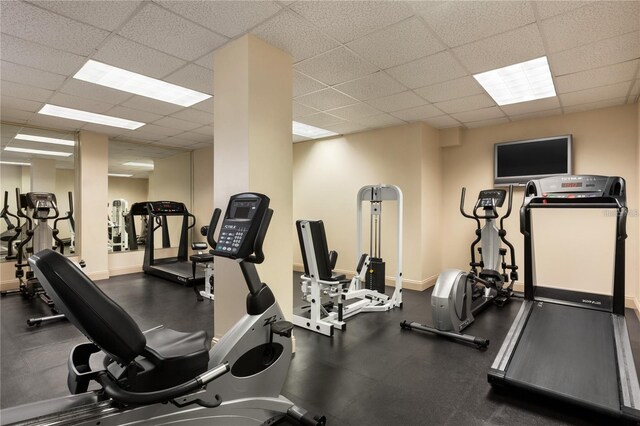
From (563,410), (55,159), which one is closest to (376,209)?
(563,410)

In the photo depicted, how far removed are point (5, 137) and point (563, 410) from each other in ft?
26.8

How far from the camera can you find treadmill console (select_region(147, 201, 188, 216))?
6.32m

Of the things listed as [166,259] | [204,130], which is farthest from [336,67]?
[166,259]

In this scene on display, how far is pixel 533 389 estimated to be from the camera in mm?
2164

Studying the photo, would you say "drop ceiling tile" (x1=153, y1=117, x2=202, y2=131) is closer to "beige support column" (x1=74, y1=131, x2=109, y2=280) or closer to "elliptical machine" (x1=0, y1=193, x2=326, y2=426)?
"beige support column" (x1=74, y1=131, x2=109, y2=280)

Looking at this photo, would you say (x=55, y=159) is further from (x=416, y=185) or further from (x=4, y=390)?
(x=416, y=185)

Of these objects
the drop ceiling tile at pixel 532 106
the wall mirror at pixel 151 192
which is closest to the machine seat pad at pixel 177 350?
the drop ceiling tile at pixel 532 106

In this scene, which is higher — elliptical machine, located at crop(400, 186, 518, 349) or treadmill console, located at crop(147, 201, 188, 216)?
treadmill console, located at crop(147, 201, 188, 216)

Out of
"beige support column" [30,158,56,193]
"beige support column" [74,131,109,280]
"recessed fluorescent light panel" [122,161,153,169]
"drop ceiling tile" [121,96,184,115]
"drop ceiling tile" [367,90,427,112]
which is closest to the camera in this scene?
"drop ceiling tile" [367,90,427,112]

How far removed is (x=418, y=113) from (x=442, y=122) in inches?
28.1

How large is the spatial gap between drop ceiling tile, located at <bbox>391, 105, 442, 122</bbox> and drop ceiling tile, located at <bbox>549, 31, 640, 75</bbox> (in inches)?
60.8

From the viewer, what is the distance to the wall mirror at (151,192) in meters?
6.96

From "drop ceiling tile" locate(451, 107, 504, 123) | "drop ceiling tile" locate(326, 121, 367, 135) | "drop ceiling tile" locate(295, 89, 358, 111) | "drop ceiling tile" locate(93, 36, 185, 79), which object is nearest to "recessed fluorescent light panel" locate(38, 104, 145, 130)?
"drop ceiling tile" locate(93, 36, 185, 79)

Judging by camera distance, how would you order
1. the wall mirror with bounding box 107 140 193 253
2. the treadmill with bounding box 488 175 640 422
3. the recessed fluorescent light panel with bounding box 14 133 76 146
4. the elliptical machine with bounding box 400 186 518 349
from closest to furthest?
1. the treadmill with bounding box 488 175 640 422
2. the elliptical machine with bounding box 400 186 518 349
3. the recessed fluorescent light panel with bounding box 14 133 76 146
4. the wall mirror with bounding box 107 140 193 253
